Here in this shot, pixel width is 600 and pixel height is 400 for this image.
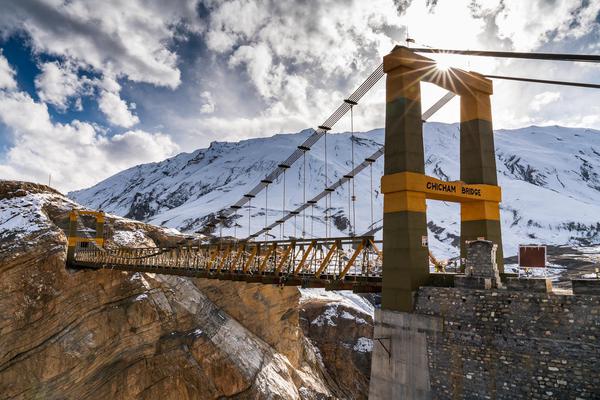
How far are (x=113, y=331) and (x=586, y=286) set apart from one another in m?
28.7

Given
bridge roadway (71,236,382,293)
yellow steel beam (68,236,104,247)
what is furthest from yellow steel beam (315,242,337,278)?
yellow steel beam (68,236,104,247)

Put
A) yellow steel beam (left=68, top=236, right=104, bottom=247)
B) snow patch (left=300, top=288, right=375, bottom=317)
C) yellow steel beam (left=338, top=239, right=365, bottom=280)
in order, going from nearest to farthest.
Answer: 1. yellow steel beam (left=338, top=239, right=365, bottom=280)
2. yellow steel beam (left=68, top=236, right=104, bottom=247)
3. snow patch (left=300, top=288, right=375, bottom=317)

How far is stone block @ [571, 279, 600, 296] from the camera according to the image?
34.9 ft

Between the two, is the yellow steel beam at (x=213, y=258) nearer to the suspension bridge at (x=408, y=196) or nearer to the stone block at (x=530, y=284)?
the suspension bridge at (x=408, y=196)

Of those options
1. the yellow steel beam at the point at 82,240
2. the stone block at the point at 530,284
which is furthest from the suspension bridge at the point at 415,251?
the yellow steel beam at the point at 82,240

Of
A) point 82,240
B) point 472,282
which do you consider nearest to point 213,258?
point 472,282

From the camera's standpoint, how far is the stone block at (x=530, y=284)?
11148 mm

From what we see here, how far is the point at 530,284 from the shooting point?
11523 millimetres

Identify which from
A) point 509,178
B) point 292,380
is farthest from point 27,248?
point 509,178

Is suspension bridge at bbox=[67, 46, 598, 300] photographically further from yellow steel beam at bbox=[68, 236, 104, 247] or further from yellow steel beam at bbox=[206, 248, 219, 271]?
yellow steel beam at bbox=[68, 236, 104, 247]

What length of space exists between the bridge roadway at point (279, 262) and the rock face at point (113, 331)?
8.99 feet

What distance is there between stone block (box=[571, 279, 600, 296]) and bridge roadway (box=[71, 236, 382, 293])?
20.3 feet

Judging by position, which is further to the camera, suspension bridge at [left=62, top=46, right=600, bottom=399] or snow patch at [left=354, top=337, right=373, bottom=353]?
snow patch at [left=354, top=337, right=373, bottom=353]

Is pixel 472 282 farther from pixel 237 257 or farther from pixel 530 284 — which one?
pixel 237 257
